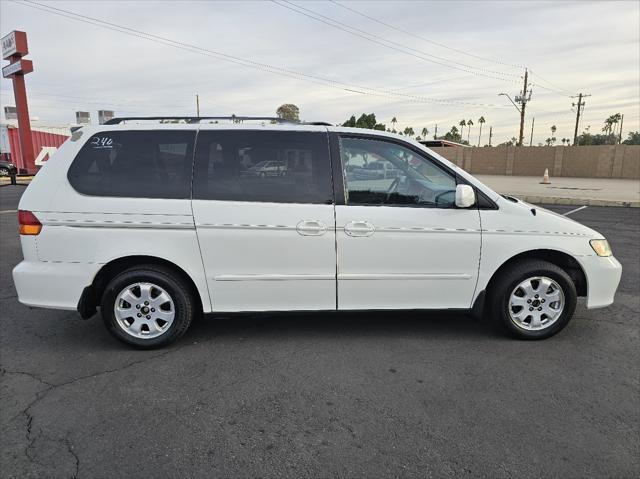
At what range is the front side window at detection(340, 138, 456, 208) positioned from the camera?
386 cm

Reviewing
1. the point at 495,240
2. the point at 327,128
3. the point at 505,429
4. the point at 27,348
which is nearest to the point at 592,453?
the point at 505,429

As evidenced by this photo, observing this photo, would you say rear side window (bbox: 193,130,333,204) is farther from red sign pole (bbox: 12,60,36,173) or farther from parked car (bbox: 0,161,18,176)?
parked car (bbox: 0,161,18,176)

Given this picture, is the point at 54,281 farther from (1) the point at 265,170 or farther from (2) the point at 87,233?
(1) the point at 265,170

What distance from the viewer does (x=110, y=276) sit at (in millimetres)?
3910

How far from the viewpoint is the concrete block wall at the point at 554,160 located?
36.5m

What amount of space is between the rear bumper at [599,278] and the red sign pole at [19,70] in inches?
1108

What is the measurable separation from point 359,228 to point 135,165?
1.89 m

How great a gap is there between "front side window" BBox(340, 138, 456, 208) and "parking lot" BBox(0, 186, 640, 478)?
1231 millimetres

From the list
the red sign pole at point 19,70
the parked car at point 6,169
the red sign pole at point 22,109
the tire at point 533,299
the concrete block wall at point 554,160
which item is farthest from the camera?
the concrete block wall at point 554,160

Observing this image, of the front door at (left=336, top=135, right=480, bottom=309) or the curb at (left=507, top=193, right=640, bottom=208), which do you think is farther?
the curb at (left=507, top=193, right=640, bottom=208)

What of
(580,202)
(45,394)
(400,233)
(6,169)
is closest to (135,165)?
(45,394)

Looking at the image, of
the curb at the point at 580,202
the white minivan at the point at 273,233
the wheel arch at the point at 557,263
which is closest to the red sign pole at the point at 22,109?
the curb at the point at 580,202

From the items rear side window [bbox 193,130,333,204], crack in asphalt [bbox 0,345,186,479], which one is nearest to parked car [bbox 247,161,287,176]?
rear side window [bbox 193,130,333,204]

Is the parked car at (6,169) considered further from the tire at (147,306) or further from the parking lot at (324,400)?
the tire at (147,306)
